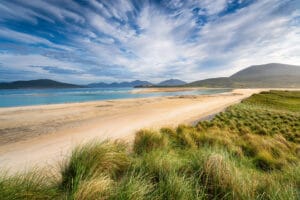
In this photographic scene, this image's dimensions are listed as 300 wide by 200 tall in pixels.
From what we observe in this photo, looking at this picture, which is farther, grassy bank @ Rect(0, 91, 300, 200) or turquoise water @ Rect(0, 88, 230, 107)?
turquoise water @ Rect(0, 88, 230, 107)

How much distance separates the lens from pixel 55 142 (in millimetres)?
7496

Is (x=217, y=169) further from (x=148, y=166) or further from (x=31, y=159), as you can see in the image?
(x=31, y=159)

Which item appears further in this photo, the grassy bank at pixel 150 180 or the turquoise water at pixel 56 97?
the turquoise water at pixel 56 97

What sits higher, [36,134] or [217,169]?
[217,169]

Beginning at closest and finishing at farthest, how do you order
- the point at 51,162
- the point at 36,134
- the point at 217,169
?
1. the point at 217,169
2. the point at 51,162
3. the point at 36,134

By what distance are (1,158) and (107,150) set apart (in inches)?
187

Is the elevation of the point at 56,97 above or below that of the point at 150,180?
below

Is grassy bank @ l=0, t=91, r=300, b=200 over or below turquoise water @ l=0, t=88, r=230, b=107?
over

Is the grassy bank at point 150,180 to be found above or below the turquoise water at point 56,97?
above

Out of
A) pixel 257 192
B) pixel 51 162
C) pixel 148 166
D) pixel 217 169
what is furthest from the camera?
pixel 51 162

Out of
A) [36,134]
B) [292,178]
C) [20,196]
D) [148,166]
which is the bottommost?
[36,134]

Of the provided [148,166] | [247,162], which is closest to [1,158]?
[148,166]

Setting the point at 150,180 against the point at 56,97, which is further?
the point at 56,97

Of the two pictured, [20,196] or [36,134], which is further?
[36,134]
